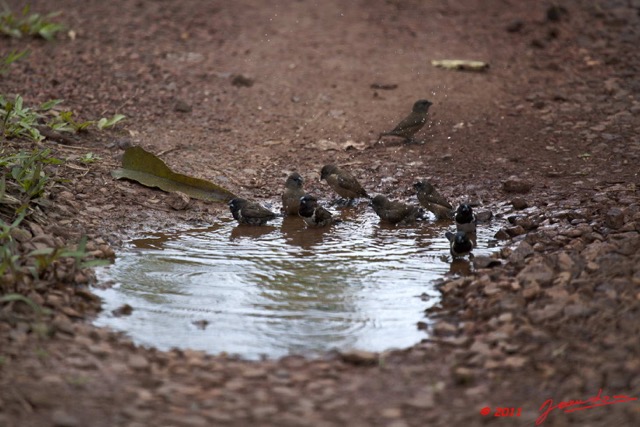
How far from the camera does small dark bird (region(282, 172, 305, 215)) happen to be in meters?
8.99

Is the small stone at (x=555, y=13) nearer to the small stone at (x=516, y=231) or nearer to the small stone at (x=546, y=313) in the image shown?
the small stone at (x=516, y=231)

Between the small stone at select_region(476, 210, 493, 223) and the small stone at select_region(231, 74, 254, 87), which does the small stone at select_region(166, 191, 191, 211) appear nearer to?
the small stone at select_region(476, 210, 493, 223)

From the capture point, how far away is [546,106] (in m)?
11.5

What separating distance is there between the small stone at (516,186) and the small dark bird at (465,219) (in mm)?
1171

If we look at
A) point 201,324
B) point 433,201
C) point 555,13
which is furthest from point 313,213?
point 555,13


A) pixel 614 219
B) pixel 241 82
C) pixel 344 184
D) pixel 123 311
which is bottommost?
pixel 123 311

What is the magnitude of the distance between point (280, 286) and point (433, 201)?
2.67m

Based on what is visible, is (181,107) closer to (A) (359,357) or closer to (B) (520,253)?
(B) (520,253)

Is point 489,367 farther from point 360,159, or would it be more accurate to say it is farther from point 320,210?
point 360,159

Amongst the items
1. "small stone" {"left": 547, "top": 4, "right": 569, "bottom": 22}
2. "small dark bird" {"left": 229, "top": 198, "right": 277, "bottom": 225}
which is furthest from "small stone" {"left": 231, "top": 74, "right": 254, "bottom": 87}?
"small stone" {"left": 547, "top": 4, "right": 569, "bottom": 22}

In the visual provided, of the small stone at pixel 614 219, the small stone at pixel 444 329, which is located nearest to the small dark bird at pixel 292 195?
the small stone at pixel 614 219

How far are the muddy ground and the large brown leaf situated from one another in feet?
0.80

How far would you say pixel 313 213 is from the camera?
8633 millimetres

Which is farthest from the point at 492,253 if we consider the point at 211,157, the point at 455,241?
the point at 211,157
